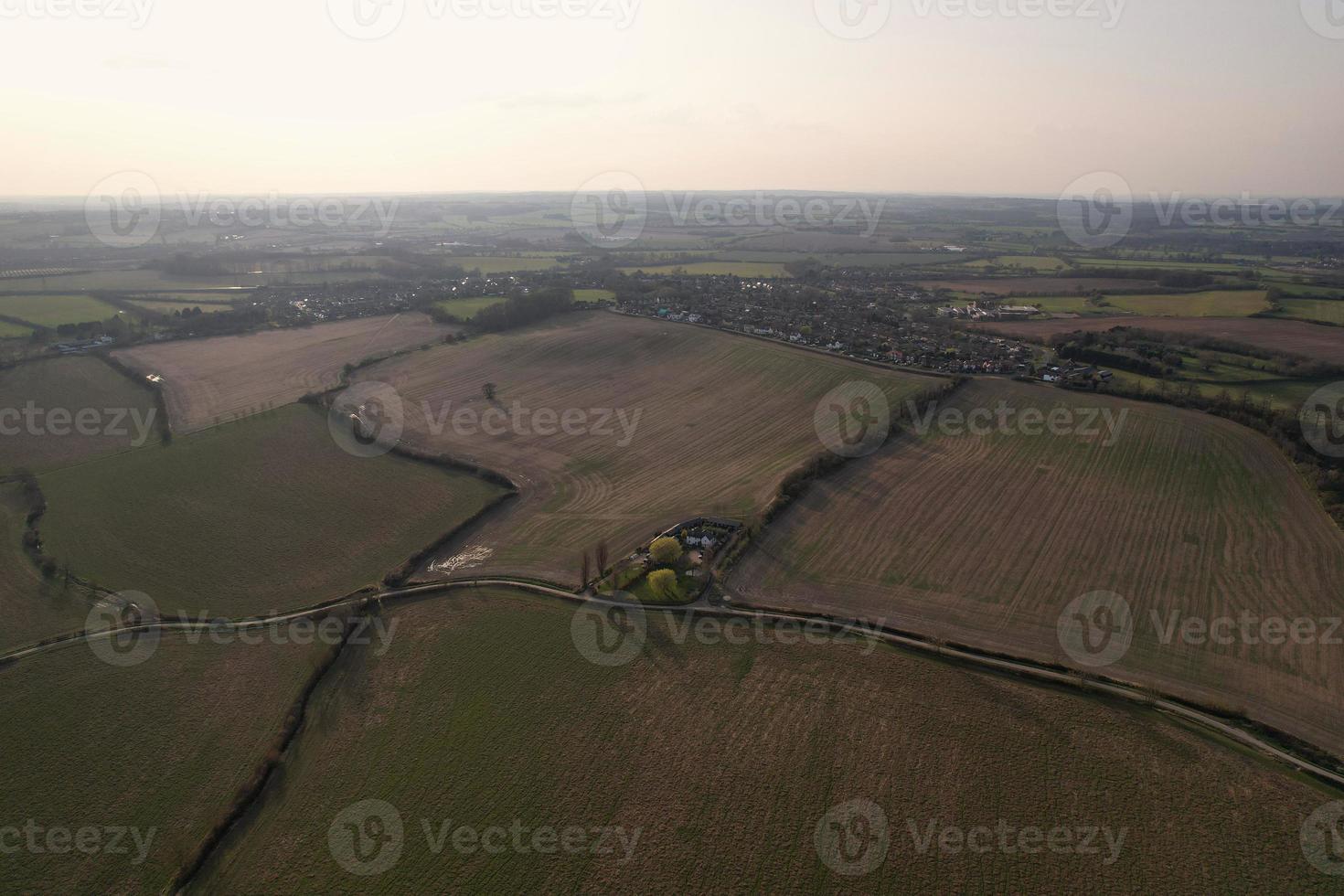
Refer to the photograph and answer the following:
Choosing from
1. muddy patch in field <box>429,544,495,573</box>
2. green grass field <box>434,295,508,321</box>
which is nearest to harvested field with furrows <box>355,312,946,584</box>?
muddy patch in field <box>429,544,495,573</box>

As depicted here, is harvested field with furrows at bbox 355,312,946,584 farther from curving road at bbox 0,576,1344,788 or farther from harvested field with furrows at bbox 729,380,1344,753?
harvested field with furrows at bbox 729,380,1344,753

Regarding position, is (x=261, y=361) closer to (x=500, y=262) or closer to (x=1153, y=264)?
(x=500, y=262)

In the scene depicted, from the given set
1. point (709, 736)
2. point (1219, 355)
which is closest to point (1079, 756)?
point (709, 736)

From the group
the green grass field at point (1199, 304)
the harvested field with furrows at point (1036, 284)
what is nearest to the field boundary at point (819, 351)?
the green grass field at point (1199, 304)

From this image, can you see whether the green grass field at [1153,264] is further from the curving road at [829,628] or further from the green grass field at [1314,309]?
the curving road at [829,628]

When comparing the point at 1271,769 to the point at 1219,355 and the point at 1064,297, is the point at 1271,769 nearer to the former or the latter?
the point at 1219,355

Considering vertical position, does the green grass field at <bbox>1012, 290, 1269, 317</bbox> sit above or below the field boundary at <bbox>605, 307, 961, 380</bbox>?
above
